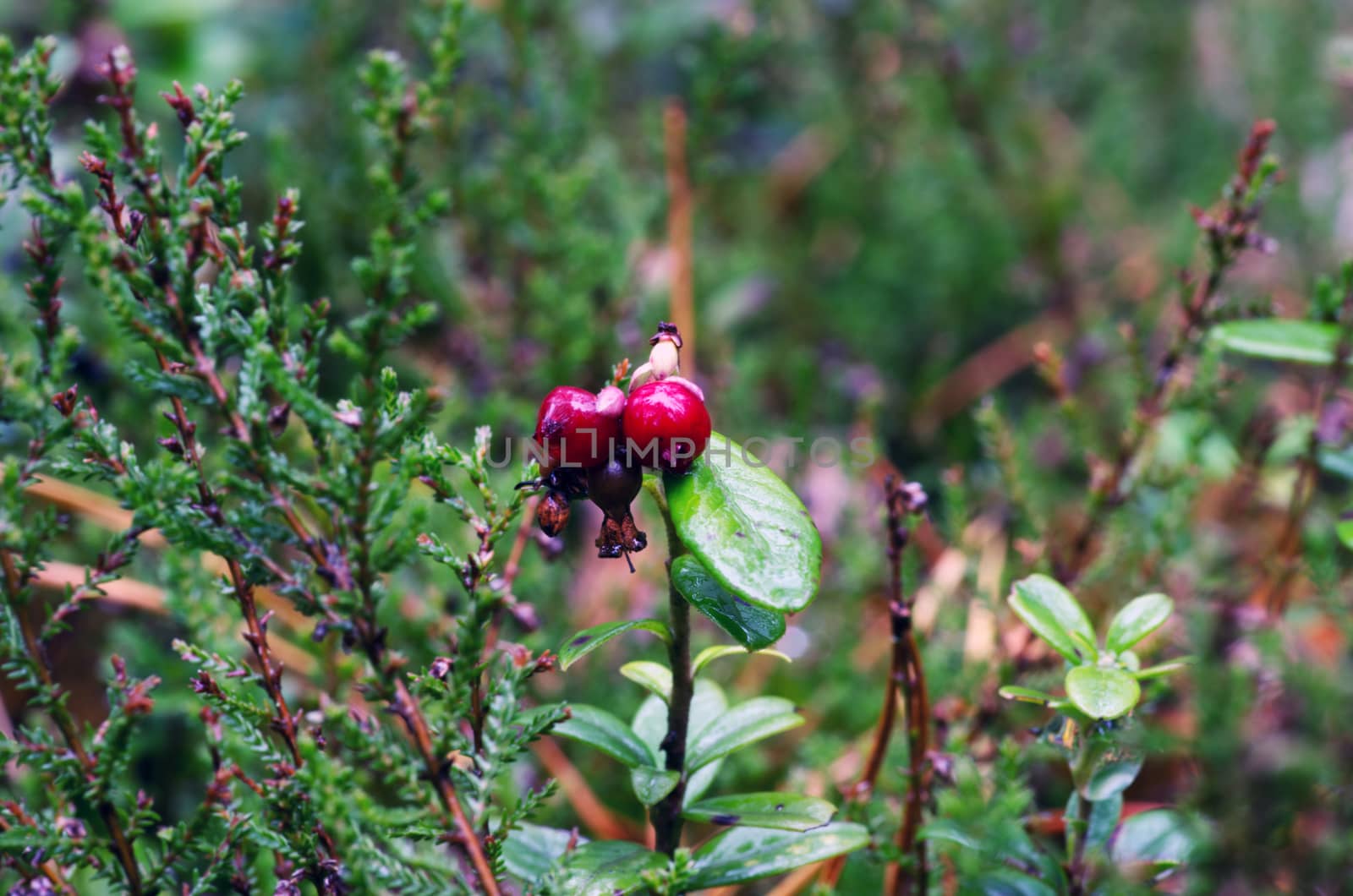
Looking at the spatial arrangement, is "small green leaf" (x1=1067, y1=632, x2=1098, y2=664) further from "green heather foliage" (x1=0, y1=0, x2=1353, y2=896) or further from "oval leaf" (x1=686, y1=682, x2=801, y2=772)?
"oval leaf" (x1=686, y1=682, x2=801, y2=772)

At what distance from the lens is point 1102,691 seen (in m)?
0.87

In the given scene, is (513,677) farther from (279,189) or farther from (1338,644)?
(1338,644)

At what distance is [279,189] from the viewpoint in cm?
203

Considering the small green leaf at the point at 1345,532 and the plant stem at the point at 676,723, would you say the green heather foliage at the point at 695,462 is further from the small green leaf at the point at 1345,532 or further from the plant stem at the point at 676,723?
the small green leaf at the point at 1345,532

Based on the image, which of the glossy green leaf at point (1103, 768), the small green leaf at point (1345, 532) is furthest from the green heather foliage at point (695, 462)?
the small green leaf at point (1345, 532)

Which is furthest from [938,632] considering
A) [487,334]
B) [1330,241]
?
[1330,241]

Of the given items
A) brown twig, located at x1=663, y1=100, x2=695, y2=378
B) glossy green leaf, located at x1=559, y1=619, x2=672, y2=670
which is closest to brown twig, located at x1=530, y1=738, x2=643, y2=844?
glossy green leaf, located at x1=559, y1=619, x2=672, y2=670

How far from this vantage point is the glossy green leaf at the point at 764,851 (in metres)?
0.89

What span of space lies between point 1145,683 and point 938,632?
1.72ft

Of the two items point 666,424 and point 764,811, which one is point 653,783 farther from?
point 666,424

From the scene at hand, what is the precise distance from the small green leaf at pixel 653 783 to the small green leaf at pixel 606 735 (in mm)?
47

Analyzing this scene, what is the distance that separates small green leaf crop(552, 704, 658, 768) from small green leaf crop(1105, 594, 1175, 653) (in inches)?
18.6

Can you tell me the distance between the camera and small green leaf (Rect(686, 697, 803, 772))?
95 cm

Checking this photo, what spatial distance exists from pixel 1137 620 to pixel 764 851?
437 millimetres
